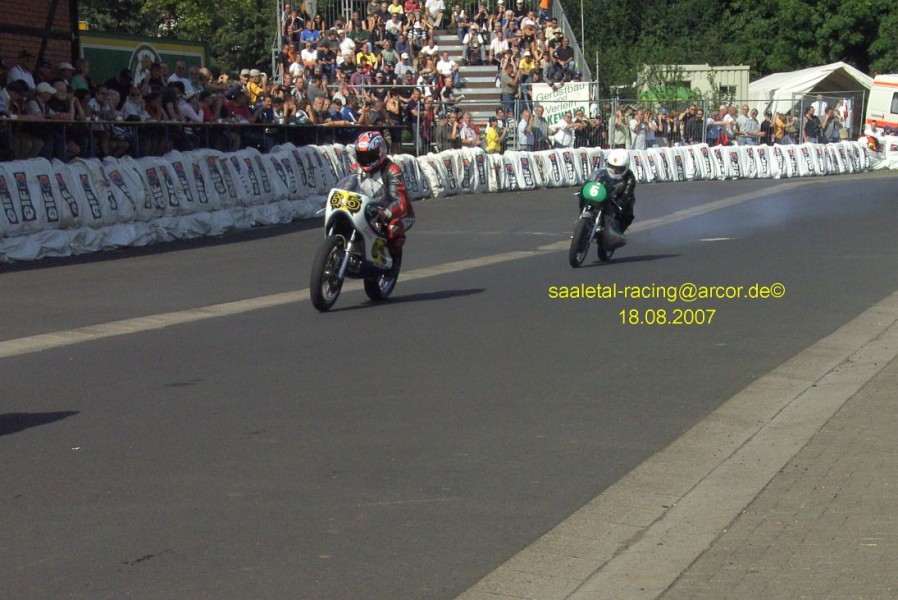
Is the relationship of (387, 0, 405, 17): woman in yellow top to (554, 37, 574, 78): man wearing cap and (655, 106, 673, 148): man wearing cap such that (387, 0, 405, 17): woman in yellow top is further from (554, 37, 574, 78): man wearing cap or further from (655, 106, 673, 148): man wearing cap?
(655, 106, 673, 148): man wearing cap

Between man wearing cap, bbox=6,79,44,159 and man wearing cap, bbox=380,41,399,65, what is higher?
man wearing cap, bbox=380,41,399,65

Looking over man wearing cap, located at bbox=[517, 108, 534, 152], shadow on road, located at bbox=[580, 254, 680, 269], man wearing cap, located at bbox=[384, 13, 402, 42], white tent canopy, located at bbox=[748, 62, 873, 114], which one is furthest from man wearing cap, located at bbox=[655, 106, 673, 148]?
shadow on road, located at bbox=[580, 254, 680, 269]

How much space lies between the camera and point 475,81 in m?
38.7

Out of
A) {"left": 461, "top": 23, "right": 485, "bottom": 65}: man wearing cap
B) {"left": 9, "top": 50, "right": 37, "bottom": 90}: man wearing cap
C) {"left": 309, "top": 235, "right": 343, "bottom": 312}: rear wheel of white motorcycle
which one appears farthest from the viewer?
{"left": 461, "top": 23, "right": 485, "bottom": 65}: man wearing cap

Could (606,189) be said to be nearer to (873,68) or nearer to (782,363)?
(782,363)

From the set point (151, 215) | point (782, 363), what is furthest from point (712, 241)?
point (782, 363)

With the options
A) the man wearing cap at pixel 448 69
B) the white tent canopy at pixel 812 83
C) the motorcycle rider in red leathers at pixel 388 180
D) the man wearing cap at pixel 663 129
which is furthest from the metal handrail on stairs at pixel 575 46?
the motorcycle rider in red leathers at pixel 388 180

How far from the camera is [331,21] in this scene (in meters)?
41.6

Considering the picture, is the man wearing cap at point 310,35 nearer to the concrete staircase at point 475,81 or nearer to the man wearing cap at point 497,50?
the concrete staircase at point 475,81

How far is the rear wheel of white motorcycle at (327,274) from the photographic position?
12398 mm

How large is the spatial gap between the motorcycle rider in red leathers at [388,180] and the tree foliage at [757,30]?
4626 cm

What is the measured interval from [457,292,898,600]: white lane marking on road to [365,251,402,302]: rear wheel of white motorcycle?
5010mm

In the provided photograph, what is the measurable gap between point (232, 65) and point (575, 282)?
173 feet

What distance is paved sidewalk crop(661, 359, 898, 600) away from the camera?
499 cm
